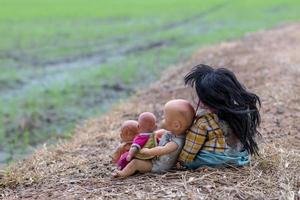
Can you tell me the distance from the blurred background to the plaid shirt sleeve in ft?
15.4

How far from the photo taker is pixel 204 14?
34469mm

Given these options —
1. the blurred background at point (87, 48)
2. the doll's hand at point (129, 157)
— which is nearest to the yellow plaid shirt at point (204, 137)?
the doll's hand at point (129, 157)

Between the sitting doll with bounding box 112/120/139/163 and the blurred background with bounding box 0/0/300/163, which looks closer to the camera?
the sitting doll with bounding box 112/120/139/163

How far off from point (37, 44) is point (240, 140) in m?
18.0

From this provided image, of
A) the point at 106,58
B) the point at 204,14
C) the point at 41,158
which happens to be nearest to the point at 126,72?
the point at 106,58

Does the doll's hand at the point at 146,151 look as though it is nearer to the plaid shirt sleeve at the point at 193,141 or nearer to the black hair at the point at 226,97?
the plaid shirt sleeve at the point at 193,141

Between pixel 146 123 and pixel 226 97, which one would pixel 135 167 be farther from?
pixel 226 97

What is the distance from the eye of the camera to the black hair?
518 cm

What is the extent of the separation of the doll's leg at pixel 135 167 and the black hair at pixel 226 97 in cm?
76

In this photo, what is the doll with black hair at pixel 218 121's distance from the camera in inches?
205

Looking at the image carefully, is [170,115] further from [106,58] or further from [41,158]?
[106,58]

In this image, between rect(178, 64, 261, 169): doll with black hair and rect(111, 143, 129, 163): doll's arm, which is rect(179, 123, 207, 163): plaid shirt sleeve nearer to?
rect(178, 64, 261, 169): doll with black hair

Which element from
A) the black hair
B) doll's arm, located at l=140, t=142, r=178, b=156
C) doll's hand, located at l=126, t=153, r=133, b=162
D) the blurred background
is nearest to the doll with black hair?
the black hair

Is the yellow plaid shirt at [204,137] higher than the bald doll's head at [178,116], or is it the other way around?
the bald doll's head at [178,116]
